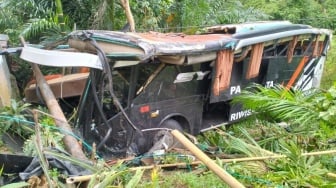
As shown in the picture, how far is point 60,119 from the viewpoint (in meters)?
5.78

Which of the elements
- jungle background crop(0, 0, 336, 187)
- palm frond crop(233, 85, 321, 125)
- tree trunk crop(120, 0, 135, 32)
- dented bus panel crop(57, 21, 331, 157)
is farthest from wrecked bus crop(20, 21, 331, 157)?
Result: tree trunk crop(120, 0, 135, 32)

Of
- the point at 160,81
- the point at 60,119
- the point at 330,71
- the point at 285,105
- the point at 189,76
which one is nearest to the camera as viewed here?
the point at 285,105

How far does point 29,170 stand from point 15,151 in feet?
6.29

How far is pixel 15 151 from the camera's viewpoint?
227 inches

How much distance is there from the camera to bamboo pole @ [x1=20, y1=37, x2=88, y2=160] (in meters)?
4.97

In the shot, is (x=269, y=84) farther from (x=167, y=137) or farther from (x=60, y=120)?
(x=60, y=120)

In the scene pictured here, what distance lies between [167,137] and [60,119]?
140cm

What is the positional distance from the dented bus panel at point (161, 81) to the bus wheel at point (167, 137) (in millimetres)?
23

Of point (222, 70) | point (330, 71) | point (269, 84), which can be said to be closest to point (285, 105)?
point (222, 70)

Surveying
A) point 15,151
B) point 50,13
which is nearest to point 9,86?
point 15,151

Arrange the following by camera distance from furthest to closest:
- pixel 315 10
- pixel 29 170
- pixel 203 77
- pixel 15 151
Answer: pixel 315 10 < pixel 203 77 < pixel 15 151 < pixel 29 170

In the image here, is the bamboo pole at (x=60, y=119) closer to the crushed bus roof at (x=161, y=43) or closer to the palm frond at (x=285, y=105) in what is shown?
the crushed bus roof at (x=161, y=43)

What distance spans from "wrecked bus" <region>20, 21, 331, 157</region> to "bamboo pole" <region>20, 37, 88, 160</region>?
0.98 ft

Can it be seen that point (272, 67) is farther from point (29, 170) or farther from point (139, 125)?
point (29, 170)
